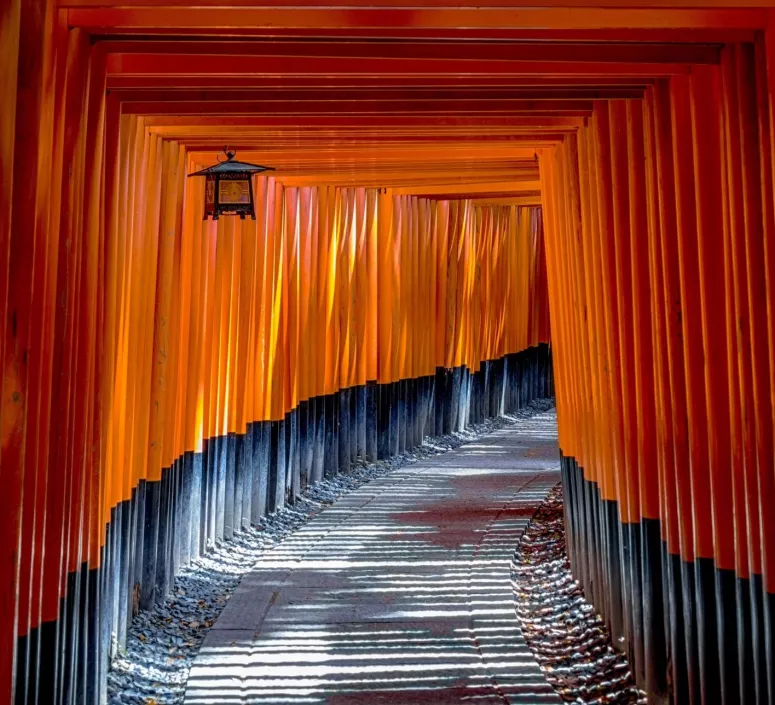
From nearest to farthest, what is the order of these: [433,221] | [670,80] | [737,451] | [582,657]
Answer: [737,451] → [670,80] → [582,657] → [433,221]

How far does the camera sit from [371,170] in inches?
382

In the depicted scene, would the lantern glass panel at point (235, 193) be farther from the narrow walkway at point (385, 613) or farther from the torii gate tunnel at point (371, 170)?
the narrow walkway at point (385, 613)

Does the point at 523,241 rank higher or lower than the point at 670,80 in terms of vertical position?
higher

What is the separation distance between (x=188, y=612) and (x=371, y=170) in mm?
4280

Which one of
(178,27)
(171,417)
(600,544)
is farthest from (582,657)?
(178,27)

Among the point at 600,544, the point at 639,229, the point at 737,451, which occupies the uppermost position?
the point at 639,229

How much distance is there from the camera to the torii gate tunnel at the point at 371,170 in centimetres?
400

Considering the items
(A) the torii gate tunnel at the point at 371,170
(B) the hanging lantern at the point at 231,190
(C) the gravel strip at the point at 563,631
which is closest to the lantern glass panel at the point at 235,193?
(B) the hanging lantern at the point at 231,190

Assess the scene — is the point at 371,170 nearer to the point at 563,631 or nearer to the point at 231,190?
the point at 231,190

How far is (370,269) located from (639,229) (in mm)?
7684

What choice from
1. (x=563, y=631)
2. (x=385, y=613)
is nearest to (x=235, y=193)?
(x=385, y=613)

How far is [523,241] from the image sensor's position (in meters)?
19.5

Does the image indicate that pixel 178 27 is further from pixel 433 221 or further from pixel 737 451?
pixel 433 221

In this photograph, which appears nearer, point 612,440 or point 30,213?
point 30,213
